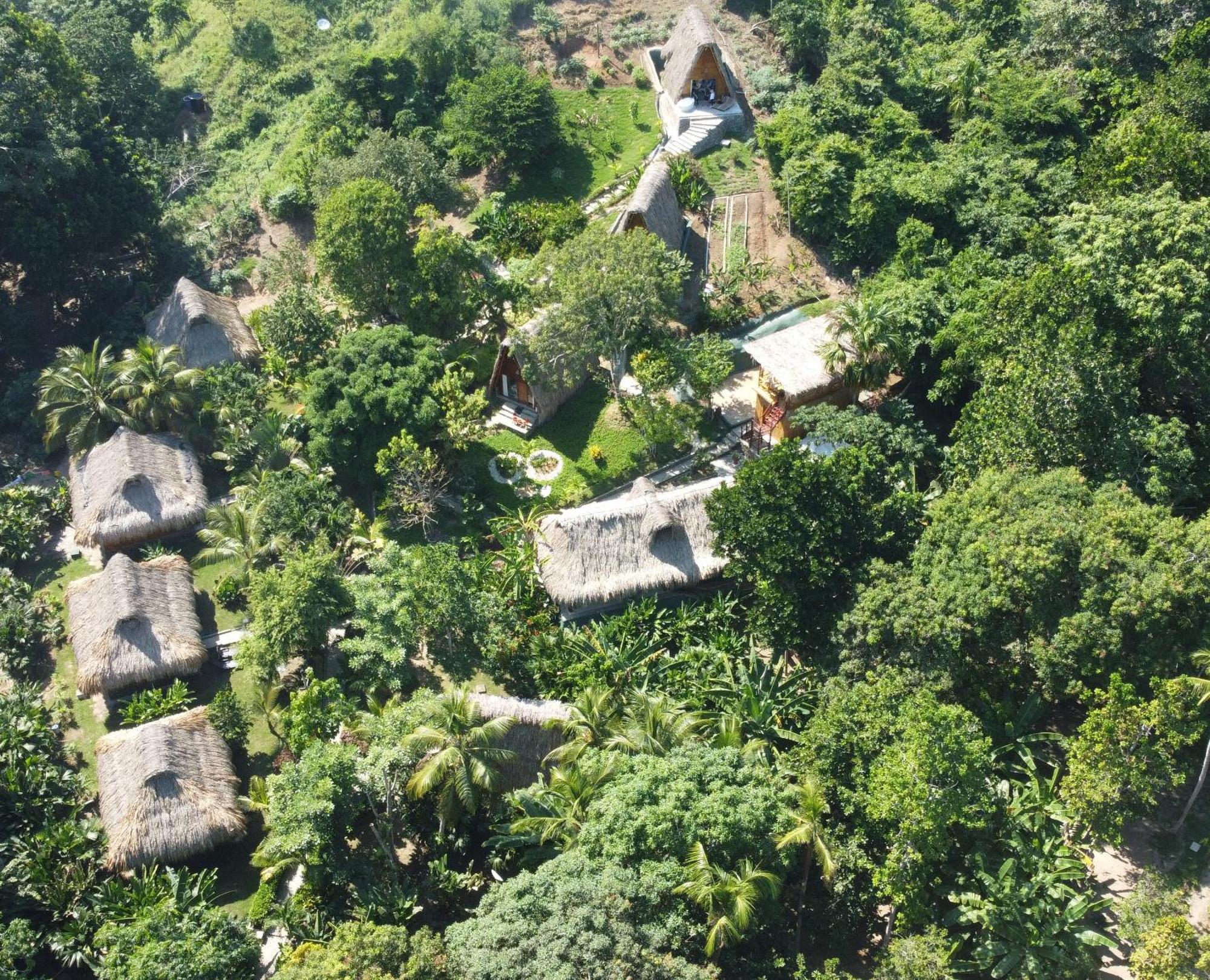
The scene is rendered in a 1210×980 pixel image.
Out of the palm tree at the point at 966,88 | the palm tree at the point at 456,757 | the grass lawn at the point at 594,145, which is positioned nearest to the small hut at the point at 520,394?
the grass lawn at the point at 594,145

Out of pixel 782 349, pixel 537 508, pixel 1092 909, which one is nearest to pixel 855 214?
pixel 782 349

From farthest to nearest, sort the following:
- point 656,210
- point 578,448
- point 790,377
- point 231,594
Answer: point 656,210 → point 578,448 → point 790,377 → point 231,594

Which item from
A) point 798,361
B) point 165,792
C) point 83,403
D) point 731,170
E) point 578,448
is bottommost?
point 165,792

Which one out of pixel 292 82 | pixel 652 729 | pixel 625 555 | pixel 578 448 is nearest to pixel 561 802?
pixel 652 729

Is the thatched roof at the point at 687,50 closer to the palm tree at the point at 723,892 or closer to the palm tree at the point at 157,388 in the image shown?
the palm tree at the point at 157,388

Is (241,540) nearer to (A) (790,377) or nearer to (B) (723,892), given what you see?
(A) (790,377)
